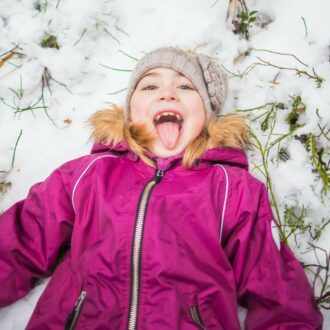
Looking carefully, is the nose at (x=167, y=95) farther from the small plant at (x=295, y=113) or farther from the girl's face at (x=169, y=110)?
the small plant at (x=295, y=113)

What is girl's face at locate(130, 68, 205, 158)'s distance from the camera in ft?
5.78

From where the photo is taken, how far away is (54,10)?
2.33 m

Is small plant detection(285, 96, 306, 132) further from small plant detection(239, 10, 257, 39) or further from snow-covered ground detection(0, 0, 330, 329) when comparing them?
small plant detection(239, 10, 257, 39)

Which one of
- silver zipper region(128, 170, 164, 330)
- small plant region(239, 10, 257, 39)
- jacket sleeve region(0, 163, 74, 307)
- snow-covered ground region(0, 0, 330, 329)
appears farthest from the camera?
small plant region(239, 10, 257, 39)

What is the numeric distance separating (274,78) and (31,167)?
1505 millimetres

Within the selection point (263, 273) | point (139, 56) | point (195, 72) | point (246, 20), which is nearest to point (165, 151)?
point (195, 72)

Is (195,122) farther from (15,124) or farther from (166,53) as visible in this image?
(15,124)

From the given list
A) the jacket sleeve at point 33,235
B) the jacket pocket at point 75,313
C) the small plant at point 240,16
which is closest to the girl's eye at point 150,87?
the jacket sleeve at point 33,235

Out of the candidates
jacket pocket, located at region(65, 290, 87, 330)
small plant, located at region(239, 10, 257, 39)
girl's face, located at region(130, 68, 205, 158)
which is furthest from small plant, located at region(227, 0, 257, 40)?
jacket pocket, located at region(65, 290, 87, 330)

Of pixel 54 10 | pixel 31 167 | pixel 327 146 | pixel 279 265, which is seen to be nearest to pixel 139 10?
pixel 54 10

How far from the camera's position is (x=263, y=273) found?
5.40ft

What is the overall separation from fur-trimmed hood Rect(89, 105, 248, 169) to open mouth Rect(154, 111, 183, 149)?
63 mm

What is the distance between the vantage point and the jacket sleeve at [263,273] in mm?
1551

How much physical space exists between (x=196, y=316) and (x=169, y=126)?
0.85 m
